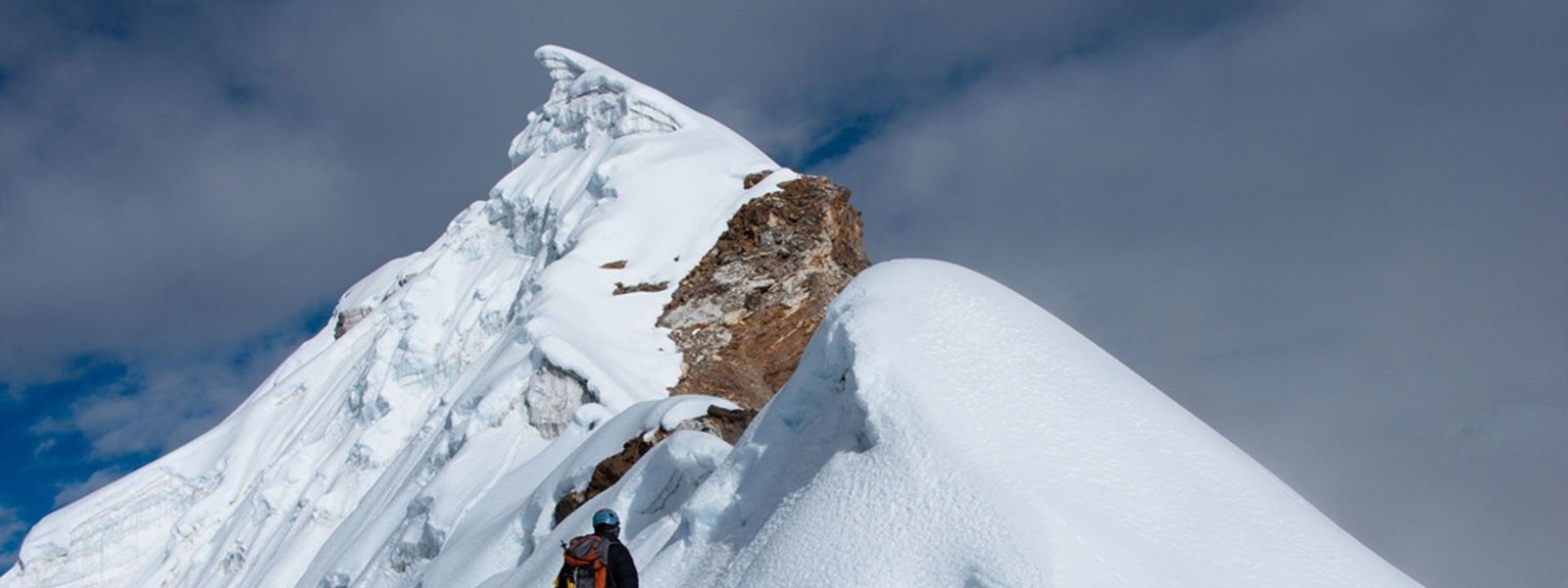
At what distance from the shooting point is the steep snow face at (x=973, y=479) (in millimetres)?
7461

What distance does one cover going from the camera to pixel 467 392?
24.7m

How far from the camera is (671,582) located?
9.28 meters

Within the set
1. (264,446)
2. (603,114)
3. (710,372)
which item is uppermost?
(603,114)

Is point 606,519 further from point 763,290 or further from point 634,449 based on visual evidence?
point 763,290

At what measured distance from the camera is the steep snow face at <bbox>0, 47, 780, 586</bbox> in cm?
2036

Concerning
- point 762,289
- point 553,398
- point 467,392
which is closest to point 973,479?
point 553,398

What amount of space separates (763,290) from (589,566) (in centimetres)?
1939

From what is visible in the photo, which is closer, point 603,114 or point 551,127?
point 603,114

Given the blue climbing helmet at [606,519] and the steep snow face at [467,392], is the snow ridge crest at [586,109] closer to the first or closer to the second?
the steep snow face at [467,392]

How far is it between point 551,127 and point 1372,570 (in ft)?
110

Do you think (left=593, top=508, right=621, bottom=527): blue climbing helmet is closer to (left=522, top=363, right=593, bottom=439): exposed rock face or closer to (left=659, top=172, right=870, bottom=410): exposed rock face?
(left=522, top=363, right=593, bottom=439): exposed rock face

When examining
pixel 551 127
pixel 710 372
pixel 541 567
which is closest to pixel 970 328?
pixel 541 567

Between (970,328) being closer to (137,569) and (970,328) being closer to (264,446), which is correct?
(264,446)

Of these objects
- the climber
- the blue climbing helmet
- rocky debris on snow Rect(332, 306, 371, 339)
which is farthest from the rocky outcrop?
rocky debris on snow Rect(332, 306, 371, 339)
